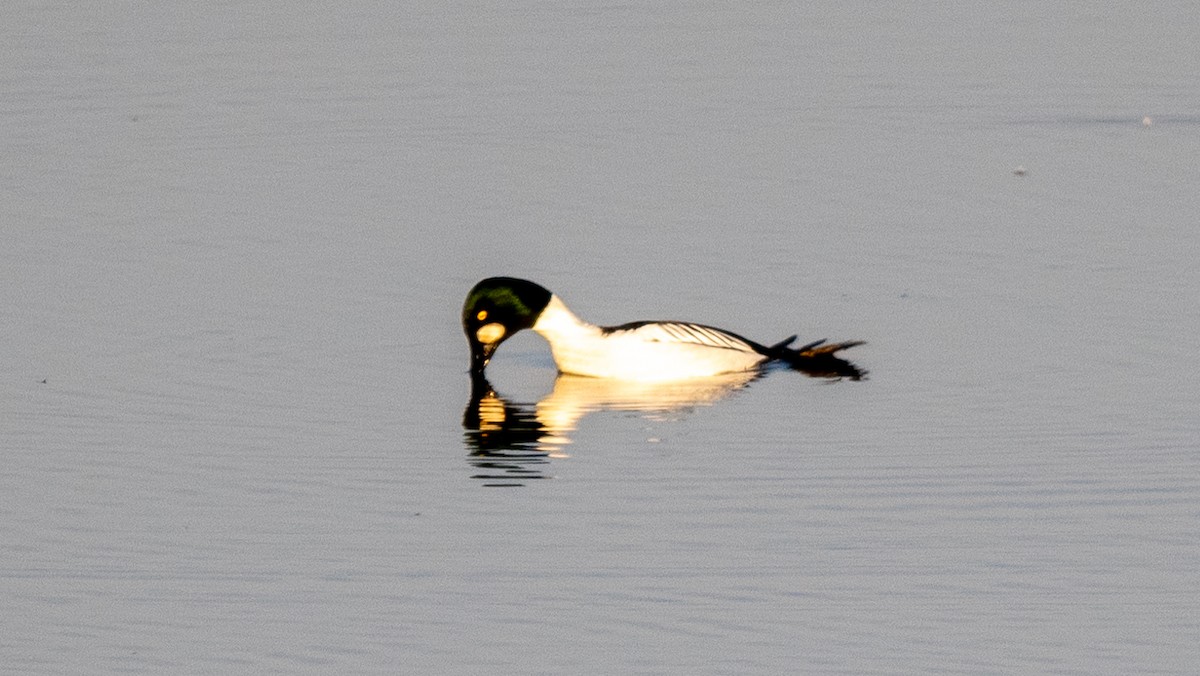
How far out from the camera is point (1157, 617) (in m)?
9.05

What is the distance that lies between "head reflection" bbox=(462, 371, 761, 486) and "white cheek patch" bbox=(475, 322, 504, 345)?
23cm

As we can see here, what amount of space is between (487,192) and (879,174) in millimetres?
2937

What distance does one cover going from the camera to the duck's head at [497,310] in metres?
14.2

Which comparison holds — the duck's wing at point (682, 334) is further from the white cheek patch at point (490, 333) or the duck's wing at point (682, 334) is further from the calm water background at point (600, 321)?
the white cheek patch at point (490, 333)

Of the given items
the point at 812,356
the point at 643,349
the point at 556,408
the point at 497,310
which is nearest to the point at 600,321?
the point at 497,310

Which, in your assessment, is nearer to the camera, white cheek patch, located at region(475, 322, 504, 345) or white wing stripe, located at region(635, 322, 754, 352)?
white wing stripe, located at region(635, 322, 754, 352)

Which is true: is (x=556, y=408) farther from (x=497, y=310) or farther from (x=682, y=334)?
(x=497, y=310)

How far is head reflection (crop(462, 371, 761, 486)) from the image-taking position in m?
11.9

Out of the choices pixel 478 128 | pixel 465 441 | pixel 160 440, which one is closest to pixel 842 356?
pixel 465 441

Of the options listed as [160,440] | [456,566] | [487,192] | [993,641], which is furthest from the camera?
[487,192]

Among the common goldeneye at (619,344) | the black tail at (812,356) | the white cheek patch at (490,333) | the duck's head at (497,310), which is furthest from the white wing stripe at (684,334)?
the white cheek patch at (490,333)

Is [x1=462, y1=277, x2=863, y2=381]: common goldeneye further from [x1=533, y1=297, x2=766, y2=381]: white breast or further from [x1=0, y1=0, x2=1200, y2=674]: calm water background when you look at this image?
[x1=0, y1=0, x2=1200, y2=674]: calm water background

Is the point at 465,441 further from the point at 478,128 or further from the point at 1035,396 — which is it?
the point at 478,128

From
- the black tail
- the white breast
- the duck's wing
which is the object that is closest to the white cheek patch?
the white breast
